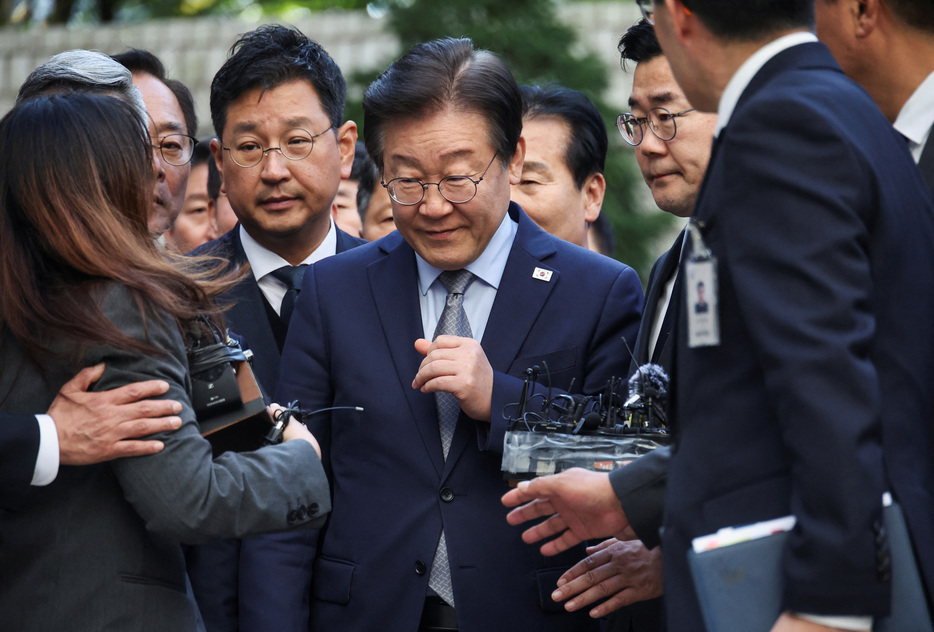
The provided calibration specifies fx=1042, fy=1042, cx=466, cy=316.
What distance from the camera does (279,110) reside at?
351 centimetres

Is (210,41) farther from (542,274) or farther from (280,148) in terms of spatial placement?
(542,274)

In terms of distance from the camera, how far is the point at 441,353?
8.02 feet

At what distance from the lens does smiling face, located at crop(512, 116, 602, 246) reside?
4.17m

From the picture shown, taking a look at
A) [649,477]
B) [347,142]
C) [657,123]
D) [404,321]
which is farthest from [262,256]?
[649,477]

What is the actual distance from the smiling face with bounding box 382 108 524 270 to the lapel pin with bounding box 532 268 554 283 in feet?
0.52

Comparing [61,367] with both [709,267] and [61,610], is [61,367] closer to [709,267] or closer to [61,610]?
[61,610]

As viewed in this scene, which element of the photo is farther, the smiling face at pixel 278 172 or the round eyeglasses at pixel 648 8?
the smiling face at pixel 278 172

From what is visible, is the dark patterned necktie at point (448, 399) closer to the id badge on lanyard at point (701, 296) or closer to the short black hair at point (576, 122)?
the id badge on lanyard at point (701, 296)

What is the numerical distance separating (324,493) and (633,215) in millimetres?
7718

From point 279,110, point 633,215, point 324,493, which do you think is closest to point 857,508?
point 324,493

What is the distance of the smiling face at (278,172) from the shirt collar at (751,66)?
2045 mm

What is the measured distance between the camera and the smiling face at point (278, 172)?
3.47m

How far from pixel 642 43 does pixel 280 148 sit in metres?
1.24

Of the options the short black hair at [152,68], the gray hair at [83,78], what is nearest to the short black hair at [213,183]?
the short black hair at [152,68]
